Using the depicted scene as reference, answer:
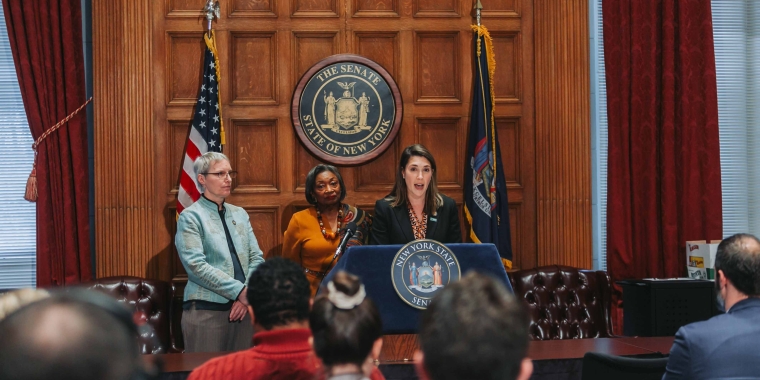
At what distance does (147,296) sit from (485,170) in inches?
103

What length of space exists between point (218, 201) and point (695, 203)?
3711 millimetres

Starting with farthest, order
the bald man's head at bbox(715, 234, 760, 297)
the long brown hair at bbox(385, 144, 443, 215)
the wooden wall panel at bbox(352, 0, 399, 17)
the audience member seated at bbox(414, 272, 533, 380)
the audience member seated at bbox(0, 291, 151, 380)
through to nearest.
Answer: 1. the wooden wall panel at bbox(352, 0, 399, 17)
2. the long brown hair at bbox(385, 144, 443, 215)
3. the bald man's head at bbox(715, 234, 760, 297)
4. the audience member seated at bbox(414, 272, 533, 380)
5. the audience member seated at bbox(0, 291, 151, 380)

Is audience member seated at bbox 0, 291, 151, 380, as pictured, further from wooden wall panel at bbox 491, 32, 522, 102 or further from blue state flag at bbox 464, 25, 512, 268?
wooden wall panel at bbox 491, 32, 522, 102

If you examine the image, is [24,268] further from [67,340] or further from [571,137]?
[67,340]

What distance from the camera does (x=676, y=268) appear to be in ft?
19.5

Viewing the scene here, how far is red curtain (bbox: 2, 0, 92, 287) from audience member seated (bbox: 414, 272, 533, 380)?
4.93m

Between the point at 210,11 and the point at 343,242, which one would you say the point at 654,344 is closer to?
the point at 343,242

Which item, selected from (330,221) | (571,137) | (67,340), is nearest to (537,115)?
(571,137)

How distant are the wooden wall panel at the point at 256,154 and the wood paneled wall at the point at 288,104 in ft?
0.04

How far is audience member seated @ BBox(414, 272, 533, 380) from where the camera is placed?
3.70 feet

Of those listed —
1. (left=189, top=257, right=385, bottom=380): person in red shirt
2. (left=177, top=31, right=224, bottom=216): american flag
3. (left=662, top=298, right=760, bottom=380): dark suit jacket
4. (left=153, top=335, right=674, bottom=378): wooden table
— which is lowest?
(left=153, top=335, right=674, bottom=378): wooden table

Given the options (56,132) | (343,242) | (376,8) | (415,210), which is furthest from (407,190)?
(56,132)

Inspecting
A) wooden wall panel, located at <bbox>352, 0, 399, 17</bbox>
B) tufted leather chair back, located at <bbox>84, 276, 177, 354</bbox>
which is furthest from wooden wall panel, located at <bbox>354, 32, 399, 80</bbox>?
tufted leather chair back, located at <bbox>84, 276, 177, 354</bbox>

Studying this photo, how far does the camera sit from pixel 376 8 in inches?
232
